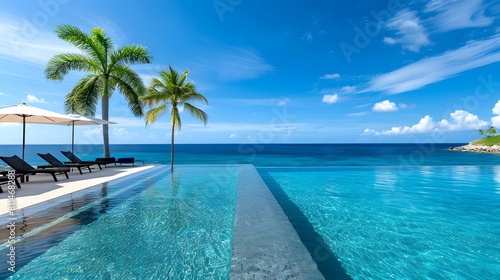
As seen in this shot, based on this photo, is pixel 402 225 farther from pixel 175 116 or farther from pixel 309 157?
pixel 309 157

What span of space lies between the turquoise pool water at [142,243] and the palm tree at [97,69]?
10540 mm

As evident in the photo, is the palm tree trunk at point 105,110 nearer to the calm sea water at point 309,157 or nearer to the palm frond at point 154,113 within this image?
the palm frond at point 154,113

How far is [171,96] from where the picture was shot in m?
14.9

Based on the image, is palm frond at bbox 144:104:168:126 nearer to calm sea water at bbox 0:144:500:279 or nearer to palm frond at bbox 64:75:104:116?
palm frond at bbox 64:75:104:116

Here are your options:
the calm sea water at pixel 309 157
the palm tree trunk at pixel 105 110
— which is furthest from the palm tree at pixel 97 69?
the calm sea water at pixel 309 157

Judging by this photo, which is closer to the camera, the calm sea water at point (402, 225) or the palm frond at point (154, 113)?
the calm sea water at point (402, 225)

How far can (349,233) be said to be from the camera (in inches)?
175

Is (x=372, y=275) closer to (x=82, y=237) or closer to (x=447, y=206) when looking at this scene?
(x=82, y=237)

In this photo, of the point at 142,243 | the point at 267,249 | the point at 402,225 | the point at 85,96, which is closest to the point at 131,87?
the point at 85,96

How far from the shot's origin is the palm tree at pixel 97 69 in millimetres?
13273

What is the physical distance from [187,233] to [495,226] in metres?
6.86

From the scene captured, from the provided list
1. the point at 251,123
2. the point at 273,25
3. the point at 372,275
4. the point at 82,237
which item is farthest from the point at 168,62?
the point at 251,123

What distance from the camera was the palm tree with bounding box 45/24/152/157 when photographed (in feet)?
43.5

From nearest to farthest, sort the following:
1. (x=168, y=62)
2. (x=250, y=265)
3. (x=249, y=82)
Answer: (x=250, y=265)
(x=168, y=62)
(x=249, y=82)
